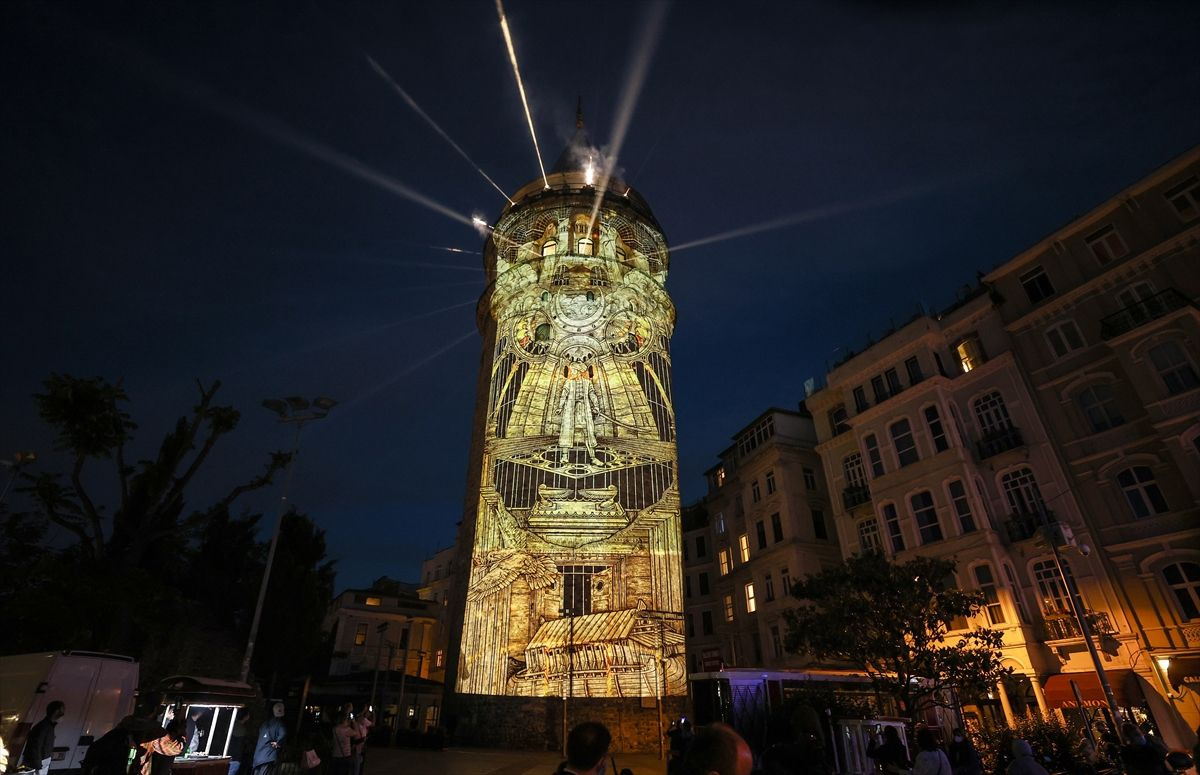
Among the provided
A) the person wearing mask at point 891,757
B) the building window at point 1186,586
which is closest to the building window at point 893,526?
the building window at point 1186,586

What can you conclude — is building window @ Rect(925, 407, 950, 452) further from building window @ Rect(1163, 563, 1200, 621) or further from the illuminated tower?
the illuminated tower

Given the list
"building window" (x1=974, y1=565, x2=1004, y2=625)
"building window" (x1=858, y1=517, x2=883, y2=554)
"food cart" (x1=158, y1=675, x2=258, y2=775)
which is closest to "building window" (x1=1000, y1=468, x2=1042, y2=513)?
"building window" (x1=974, y1=565, x2=1004, y2=625)

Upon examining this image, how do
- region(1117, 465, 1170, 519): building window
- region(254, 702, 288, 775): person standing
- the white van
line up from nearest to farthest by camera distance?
region(254, 702, 288, 775): person standing < the white van < region(1117, 465, 1170, 519): building window

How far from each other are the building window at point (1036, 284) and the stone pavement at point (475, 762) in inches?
878

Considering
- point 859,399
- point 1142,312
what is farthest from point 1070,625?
point 859,399

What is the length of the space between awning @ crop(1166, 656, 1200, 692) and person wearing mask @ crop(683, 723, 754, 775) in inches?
824

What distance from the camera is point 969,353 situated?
24453 millimetres

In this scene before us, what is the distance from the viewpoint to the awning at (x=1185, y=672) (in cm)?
1584

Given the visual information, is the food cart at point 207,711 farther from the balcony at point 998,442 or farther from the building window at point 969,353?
the building window at point 969,353

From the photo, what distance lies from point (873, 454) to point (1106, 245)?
11373 millimetres

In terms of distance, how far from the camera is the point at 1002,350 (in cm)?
2295

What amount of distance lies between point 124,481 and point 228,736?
8969 mm

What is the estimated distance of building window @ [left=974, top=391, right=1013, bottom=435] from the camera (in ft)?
72.6

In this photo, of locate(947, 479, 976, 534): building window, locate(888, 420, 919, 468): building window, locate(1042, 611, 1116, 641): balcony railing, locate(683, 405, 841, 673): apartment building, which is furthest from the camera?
locate(683, 405, 841, 673): apartment building
